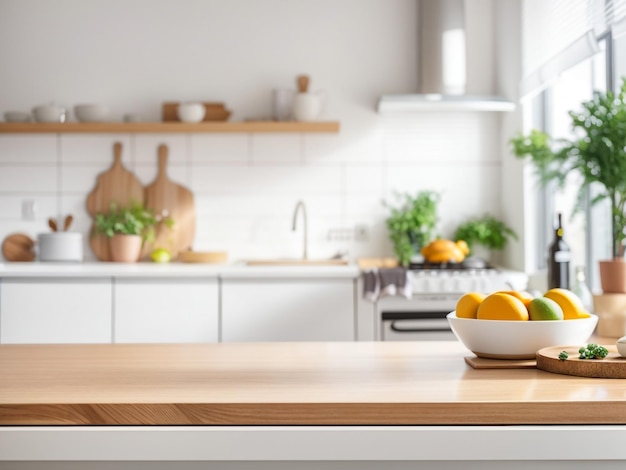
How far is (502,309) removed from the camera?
170cm

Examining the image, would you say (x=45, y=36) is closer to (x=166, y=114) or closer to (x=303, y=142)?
(x=166, y=114)

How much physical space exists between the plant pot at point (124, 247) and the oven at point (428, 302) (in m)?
1.47

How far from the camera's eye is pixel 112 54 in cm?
474

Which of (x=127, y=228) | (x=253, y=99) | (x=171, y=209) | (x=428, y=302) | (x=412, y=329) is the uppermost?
(x=253, y=99)

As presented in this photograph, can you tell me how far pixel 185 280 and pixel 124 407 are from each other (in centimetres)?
270

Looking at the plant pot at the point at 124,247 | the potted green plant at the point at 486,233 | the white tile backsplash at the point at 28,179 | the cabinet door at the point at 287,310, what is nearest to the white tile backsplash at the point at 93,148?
the white tile backsplash at the point at 28,179

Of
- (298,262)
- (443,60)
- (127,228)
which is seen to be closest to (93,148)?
(127,228)

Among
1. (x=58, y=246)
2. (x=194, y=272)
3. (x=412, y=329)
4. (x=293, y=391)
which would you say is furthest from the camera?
(x=58, y=246)

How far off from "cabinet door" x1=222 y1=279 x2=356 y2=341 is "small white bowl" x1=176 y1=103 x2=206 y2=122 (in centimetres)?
100

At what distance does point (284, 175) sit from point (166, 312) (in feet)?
3.80

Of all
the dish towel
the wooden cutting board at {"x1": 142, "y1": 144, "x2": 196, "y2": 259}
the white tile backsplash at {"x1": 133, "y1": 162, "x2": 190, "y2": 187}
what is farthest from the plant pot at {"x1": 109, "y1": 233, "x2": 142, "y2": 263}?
the dish towel

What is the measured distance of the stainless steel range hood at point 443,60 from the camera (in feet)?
14.2

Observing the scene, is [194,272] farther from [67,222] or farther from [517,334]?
[517,334]

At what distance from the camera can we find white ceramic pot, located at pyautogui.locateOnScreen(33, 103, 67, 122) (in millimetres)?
4527
